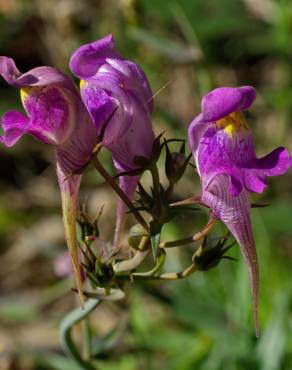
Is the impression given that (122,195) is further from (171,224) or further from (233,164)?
(171,224)

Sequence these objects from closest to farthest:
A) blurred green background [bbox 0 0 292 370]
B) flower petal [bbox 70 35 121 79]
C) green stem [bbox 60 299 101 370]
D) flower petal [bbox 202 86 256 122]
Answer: flower petal [bbox 202 86 256 122]
flower petal [bbox 70 35 121 79]
green stem [bbox 60 299 101 370]
blurred green background [bbox 0 0 292 370]

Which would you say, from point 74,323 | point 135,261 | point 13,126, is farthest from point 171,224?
point 13,126

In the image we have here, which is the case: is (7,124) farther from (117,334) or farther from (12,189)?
(12,189)

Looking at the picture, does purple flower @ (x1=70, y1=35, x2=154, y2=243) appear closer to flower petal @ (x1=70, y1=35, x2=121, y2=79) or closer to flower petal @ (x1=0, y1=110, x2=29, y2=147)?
flower petal @ (x1=70, y1=35, x2=121, y2=79)

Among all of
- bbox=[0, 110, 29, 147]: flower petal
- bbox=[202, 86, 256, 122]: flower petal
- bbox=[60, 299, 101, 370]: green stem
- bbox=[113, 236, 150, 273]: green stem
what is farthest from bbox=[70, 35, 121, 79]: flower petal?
bbox=[60, 299, 101, 370]: green stem

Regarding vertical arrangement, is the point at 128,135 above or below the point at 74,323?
above

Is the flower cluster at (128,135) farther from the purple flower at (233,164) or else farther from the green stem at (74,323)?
the green stem at (74,323)
